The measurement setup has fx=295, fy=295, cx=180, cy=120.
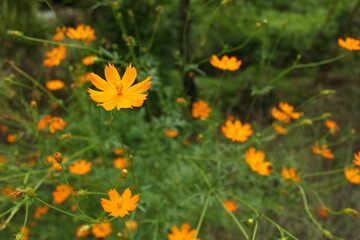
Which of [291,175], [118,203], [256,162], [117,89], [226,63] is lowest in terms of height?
[291,175]

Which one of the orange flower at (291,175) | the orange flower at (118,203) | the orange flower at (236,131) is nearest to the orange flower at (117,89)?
the orange flower at (118,203)

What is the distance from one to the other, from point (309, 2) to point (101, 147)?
3.65 meters

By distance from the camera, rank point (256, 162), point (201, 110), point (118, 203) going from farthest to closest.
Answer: point (201, 110), point (256, 162), point (118, 203)

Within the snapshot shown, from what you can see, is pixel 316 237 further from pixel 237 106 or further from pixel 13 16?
pixel 13 16

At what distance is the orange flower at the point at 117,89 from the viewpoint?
1103 millimetres

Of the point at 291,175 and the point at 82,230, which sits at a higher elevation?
the point at 82,230

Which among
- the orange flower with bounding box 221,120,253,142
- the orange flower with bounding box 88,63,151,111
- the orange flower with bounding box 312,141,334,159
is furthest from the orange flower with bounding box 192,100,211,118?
the orange flower with bounding box 88,63,151,111

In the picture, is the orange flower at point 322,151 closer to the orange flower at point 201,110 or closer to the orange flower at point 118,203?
the orange flower at point 201,110

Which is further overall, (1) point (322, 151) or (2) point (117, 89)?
(1) point (322, 151)

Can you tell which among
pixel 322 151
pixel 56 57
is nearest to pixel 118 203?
pixel 56 57

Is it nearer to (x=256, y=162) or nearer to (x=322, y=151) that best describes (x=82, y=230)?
(x=256, y=162)

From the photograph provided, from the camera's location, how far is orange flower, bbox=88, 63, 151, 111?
3.62 ft

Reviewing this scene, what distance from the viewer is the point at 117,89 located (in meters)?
1.18

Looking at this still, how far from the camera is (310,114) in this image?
306cm
